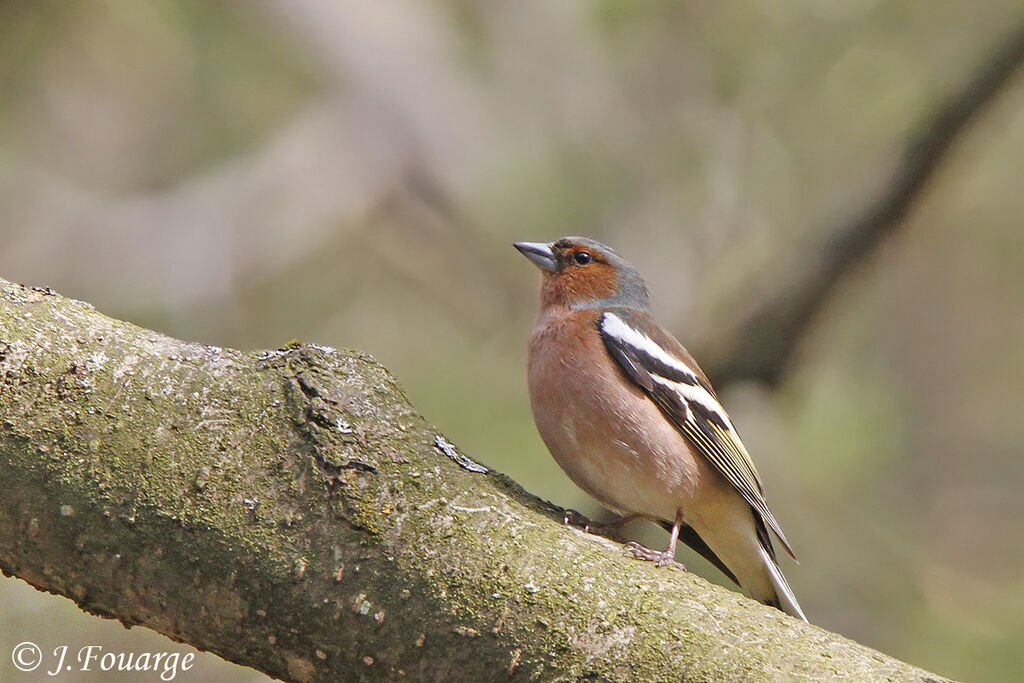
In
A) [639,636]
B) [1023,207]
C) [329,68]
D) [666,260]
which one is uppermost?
[329,68]

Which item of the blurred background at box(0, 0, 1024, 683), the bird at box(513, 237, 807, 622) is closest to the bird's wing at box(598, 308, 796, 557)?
the bird at box(513, 237, 807, 622)

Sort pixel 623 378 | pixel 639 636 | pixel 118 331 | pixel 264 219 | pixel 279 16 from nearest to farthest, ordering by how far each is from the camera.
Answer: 1. pixel 639 636
2. pixel 118 331
3. pixel 623 378
4. pixel 264 219
5. pixel 279 16

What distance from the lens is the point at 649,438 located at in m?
4.33

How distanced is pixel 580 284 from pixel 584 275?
9 centimetres

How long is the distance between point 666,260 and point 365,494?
5952mm

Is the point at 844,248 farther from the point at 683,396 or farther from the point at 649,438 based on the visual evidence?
the point at 649,438

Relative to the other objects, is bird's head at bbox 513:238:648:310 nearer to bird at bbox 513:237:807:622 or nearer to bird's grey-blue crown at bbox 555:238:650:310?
bird's grey-blue crown at bbox 555:238:650:310

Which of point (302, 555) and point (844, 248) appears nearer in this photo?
point (302, 555)

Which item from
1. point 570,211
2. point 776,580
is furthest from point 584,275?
point 570,211

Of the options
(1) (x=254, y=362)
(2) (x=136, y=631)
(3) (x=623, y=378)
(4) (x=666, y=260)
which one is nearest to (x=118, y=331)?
(1) (x=254, y=362)

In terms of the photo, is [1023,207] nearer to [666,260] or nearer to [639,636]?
[666,260]

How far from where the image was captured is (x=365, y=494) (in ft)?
8.52

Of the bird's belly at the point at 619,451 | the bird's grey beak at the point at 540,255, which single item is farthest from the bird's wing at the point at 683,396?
the bird's grey beak at the point at 540,255

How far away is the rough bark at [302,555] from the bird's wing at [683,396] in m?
1.92
